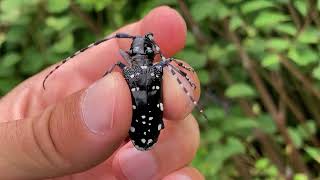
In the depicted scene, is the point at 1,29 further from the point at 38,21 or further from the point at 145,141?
the point at 145,141

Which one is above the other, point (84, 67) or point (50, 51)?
point (84, 67)

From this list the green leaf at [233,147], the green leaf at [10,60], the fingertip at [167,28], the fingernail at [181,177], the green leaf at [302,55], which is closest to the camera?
the fingernail at [181,177]

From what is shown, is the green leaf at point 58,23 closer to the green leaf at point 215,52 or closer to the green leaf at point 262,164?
the green leaf at point 215,52

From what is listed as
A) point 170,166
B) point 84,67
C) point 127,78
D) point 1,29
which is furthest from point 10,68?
point 127,78

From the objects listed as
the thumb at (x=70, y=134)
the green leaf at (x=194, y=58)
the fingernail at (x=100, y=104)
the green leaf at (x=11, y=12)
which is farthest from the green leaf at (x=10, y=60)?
the fingernail at (x=100, y=104)

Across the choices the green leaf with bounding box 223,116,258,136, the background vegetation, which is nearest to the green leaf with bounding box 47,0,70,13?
the background vegetation

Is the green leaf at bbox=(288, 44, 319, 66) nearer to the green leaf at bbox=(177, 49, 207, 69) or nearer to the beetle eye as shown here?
the green leaf at bbox=(177, 49, 207, 69)

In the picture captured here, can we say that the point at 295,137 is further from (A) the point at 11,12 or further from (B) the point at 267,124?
(A) the point at 11,12

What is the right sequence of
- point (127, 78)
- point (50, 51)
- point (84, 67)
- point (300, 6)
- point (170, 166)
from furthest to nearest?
point (50, 51) → point (300, 6) → point (84, 67) → point (170, 166) → point (127, 78)
